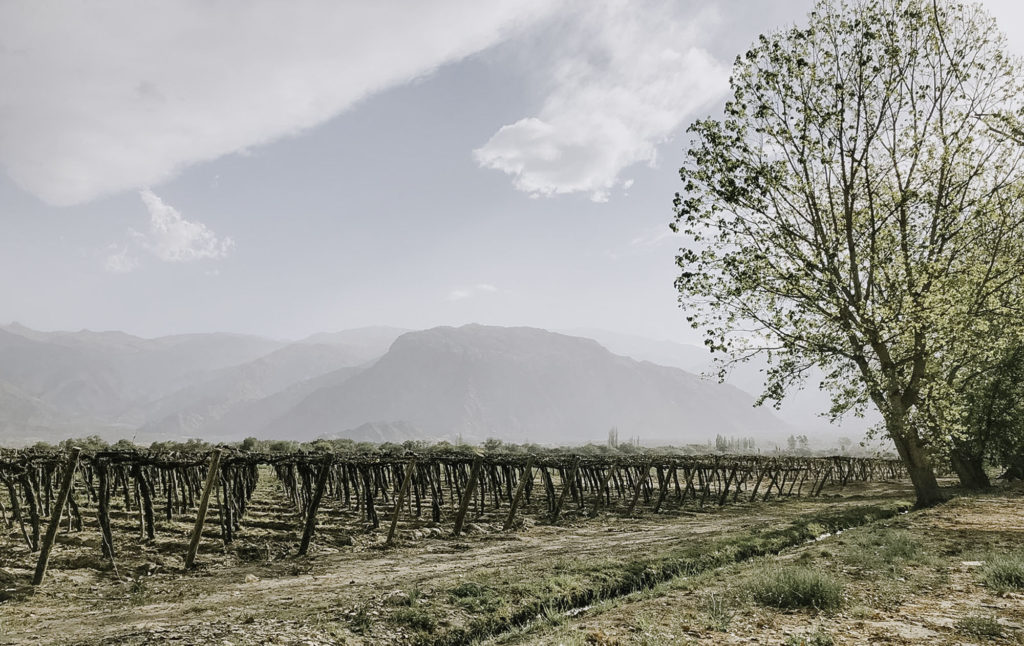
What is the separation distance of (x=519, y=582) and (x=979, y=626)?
8.07 m

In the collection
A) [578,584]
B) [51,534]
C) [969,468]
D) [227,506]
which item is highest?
[969,468]

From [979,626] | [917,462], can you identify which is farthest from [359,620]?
[917,462]

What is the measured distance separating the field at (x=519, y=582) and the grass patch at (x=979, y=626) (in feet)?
0.09

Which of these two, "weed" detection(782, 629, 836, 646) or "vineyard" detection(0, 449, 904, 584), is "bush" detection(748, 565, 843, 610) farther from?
"vineyard" detection(0, 449, 904, 584)

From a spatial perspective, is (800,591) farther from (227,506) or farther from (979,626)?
(227,506)

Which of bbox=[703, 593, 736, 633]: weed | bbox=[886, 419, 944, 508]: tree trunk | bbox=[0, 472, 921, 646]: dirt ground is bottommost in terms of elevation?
bbox=[0, 472, 921, 646]: dirt ground

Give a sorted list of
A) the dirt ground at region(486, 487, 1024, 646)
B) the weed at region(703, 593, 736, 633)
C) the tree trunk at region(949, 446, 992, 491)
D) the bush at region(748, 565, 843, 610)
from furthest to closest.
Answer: the tree trunk at region(949, 446, 992, 491) < the bush at region(748, 565, 843, 610) < the weed at region(703, 593, 736, 633) < the dirt ground at region(486, 487, 1024, 646)

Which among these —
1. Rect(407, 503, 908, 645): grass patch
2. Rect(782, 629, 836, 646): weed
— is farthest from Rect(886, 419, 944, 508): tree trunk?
Rect(782, 629, 836, 646): weed

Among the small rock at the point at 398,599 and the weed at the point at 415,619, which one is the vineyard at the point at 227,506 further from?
the weed at the point at 415,619

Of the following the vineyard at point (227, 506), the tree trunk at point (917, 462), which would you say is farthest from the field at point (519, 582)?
the tree trunk at point (917, 462)

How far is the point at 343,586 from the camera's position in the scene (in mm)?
12516

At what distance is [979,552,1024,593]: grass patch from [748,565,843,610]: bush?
7.71ft

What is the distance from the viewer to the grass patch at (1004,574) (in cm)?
859

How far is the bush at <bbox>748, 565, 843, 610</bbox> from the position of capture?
8.47 meters
